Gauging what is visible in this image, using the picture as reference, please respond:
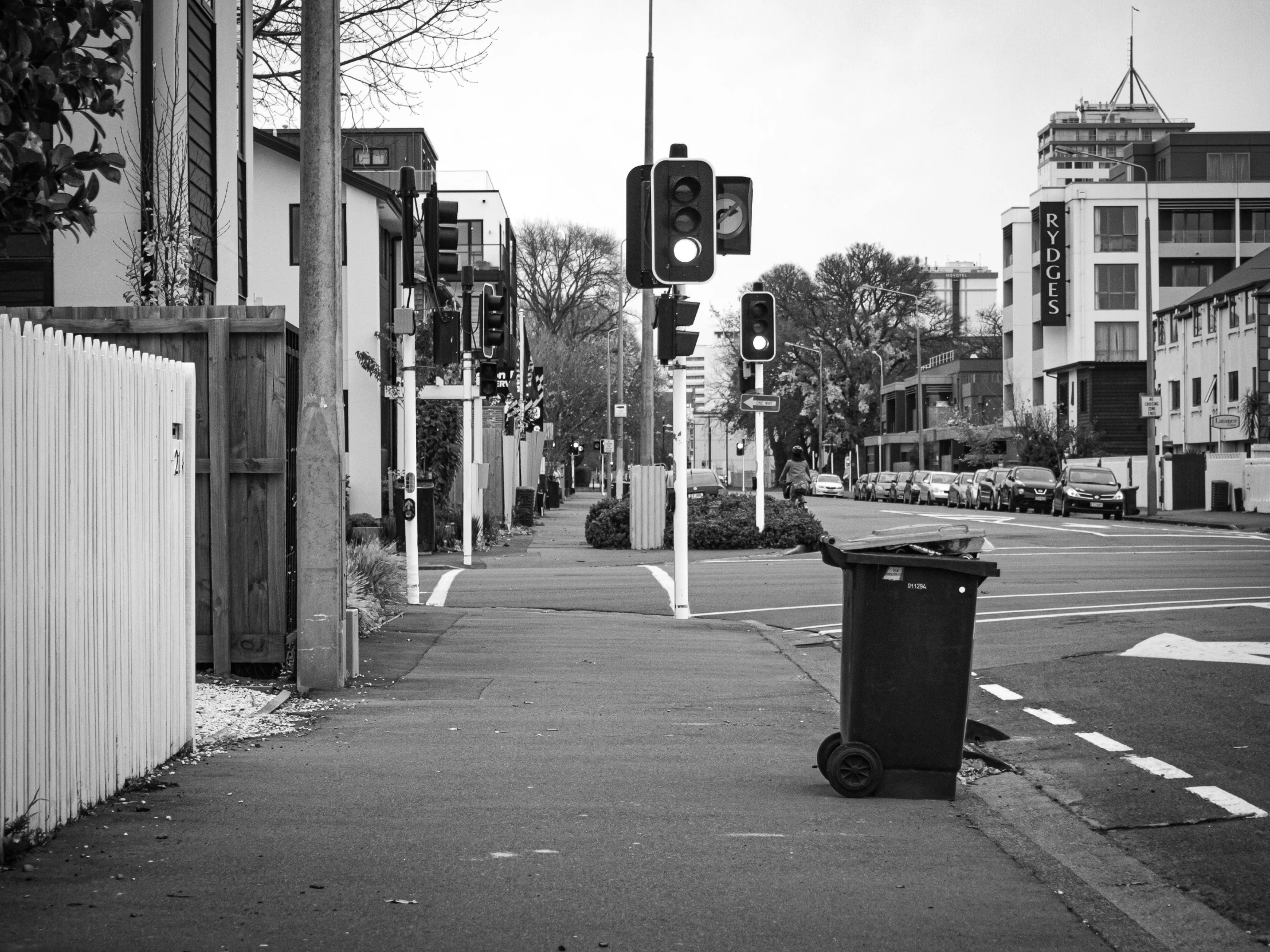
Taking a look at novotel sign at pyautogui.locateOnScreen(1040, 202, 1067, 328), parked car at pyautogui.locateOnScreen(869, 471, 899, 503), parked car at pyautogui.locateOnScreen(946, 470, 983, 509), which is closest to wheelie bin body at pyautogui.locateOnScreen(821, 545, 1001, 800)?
parked car at pyautogui.locateOnScreen(946, 470, 983, 509)

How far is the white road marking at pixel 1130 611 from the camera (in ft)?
49.3

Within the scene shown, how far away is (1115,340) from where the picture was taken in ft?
263

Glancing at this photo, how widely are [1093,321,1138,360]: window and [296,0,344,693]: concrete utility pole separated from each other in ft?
246

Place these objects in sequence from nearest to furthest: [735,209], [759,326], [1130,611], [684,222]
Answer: [684,222] < [735,209] < [1130,611] < [759,326]

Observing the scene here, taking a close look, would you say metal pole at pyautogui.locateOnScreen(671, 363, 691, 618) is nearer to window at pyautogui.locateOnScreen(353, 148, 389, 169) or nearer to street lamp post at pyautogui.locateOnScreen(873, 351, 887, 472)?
window at pyautogui.locateOnScreen(353, 148, 389, 169)

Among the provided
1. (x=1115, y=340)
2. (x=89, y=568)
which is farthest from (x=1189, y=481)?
(x=89, y=568)

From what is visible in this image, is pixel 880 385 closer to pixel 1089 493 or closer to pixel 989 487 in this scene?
pixel 989 487

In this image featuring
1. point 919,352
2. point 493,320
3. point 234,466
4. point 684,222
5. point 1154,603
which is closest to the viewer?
point 234,466

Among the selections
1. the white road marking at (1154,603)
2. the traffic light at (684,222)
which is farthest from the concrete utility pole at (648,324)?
the traffic light at (684,222)

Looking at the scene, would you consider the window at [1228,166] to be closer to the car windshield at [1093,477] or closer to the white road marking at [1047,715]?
the car windshield at [1093,477]

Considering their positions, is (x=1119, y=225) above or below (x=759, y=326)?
above

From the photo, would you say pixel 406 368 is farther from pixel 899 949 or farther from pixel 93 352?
pixel 899 949

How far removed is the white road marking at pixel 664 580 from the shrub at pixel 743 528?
4.28 meters

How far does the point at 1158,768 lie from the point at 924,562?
6.57 ft
